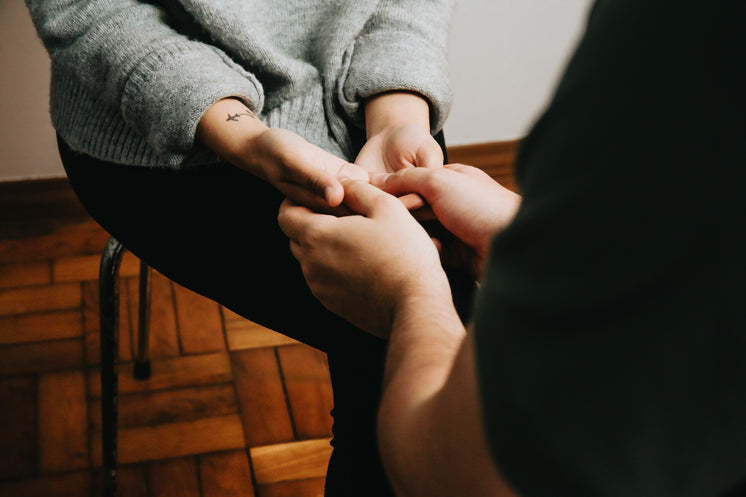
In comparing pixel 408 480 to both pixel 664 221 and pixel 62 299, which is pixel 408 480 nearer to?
pixel 664 221

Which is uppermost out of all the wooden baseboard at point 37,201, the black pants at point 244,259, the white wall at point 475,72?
the black pants at point 244,259

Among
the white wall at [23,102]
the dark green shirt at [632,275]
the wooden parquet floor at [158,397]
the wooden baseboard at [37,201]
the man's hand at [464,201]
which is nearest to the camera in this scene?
the dark green shirt at [632,275]

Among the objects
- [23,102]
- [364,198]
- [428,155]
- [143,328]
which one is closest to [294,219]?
[364,198]

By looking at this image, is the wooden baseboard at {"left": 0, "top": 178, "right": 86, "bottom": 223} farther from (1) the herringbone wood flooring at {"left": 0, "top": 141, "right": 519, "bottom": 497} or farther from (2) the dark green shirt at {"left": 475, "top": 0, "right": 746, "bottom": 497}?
(2) the dark green shirt at {"left": 475, "top": 0, "right": 746, "bottom": 497}

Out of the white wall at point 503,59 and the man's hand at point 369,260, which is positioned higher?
the man's hand at point 369,260

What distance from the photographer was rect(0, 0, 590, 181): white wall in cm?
138

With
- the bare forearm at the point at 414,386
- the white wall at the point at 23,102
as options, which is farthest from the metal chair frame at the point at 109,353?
the white wall at the point at 23,102

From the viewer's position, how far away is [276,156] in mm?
608

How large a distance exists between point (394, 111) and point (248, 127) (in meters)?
0.16

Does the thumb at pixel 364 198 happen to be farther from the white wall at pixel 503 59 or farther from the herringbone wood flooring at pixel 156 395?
the white wall at pixel 503 59

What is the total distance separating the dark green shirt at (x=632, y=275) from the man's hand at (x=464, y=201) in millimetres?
304

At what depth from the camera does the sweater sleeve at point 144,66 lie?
641mm

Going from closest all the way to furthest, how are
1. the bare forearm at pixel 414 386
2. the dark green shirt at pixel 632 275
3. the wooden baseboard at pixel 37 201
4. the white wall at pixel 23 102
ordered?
the dark green shirt at pixel 632 275 < the bare forearm at pixel 414 386 < the white wall at pixel 23 102 < the wooden baseboard at pixel 37 201

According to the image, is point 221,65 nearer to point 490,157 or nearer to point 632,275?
point 632,275
